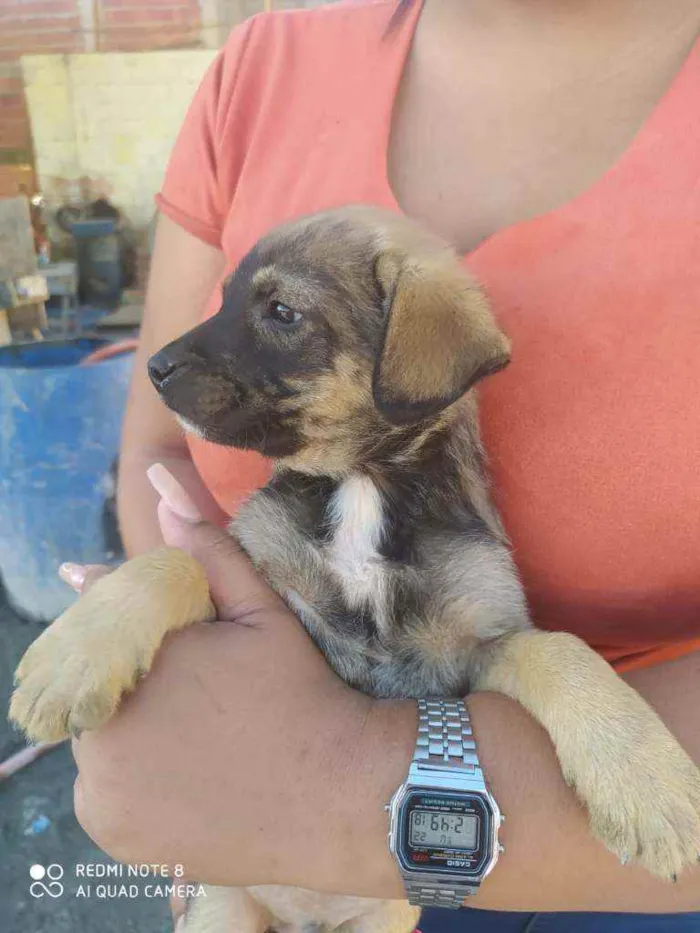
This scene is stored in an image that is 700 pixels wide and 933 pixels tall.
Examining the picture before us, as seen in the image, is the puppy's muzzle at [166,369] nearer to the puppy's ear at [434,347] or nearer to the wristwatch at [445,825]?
the puppy's ear at [434,347]

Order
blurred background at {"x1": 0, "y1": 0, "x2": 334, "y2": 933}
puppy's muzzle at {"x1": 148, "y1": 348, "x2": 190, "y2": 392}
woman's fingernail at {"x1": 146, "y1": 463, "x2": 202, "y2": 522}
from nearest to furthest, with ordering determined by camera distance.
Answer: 1. puppy's muzzle at {"x1": 148, "y1": 348, "x2": 190, "y2": 392}
2. woman's fingernail at {"x1": 146, "y1": 463, "x2": 202, "y2": 522}
3. blurred background at {"x1": 0, "y1": 0, "x2": 334, "y2": 933}

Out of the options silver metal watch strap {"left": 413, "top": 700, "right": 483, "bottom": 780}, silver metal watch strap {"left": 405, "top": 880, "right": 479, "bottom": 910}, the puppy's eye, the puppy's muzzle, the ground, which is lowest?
the ground

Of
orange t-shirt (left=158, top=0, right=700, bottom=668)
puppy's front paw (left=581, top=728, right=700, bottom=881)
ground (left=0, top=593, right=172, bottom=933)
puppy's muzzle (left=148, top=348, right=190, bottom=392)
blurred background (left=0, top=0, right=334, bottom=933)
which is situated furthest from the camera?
blurred background (left=0, top=0, right=334, bottom=933)

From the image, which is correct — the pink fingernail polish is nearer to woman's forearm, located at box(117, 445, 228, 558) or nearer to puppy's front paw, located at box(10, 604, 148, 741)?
woman's forearm, located at box(117, 445, 228, 558)

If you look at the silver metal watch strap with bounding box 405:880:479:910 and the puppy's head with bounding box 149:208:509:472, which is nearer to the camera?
the silver metal watch strap with bounding box 405:880:479:910

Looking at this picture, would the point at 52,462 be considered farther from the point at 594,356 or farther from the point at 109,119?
the point at 594,356

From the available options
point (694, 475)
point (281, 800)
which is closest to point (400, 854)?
point (281, 800)

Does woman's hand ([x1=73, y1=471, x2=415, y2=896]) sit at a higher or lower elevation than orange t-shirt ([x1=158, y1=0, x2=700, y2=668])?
lower

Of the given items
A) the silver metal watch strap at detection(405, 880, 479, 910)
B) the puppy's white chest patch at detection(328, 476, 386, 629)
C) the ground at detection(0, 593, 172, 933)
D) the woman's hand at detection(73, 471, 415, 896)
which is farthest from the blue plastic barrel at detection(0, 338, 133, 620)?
the silver metal watch strap at detection(405, 880, 479, 910)
